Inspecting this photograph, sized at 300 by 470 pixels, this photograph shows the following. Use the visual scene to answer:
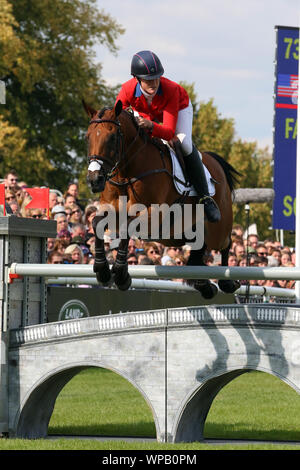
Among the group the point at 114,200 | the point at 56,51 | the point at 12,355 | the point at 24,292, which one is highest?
the point at 56,51

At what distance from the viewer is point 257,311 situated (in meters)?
10.0

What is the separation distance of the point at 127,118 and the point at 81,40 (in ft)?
87.8

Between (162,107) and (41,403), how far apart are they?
3.84m

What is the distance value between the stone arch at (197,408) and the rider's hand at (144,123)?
2679 mm

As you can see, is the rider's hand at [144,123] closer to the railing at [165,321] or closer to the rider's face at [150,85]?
the rider's face at [150,85]

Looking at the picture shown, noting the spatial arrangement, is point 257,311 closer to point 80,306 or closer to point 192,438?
point 192,438

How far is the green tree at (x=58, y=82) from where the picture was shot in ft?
109

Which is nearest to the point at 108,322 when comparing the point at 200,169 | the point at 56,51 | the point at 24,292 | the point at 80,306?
the point at 24,292

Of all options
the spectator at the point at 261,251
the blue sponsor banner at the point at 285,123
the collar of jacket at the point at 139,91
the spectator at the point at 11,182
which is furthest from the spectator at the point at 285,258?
the collar of jacket at the point at 139,91

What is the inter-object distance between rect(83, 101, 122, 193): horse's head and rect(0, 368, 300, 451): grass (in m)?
2.50

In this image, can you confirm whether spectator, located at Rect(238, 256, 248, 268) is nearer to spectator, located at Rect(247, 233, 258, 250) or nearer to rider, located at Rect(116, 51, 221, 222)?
spectator, located at Rect(247, 233, 258, 250)

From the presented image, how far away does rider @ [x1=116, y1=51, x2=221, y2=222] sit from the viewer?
362 inches

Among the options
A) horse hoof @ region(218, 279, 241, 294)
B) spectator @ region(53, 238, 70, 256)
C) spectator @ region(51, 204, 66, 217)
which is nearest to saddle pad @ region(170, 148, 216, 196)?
horse hoof @ region(218, 279, 241, 294)

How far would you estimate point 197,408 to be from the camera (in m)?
10.7
